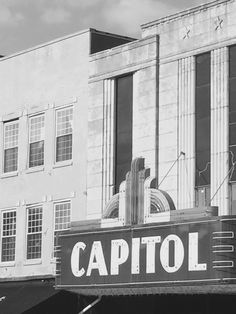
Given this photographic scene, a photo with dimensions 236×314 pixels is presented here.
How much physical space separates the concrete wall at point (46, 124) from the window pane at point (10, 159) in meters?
0.21

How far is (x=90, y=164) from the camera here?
100 ft

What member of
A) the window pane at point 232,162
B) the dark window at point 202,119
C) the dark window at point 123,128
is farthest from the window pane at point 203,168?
the dark window at point 123,128

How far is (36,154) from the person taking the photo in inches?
1291

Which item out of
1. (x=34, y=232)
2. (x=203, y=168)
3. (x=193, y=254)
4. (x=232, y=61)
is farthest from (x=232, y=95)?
(x=34, y=232)

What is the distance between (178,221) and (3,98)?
37.5ft

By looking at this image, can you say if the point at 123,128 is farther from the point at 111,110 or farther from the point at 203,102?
the point at 203,102

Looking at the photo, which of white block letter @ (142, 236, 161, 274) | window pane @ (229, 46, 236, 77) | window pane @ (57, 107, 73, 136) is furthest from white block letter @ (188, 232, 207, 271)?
window pane @ (57, 107, 73, 136)

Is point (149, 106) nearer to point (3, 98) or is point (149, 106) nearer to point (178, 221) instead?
point (178, 221)

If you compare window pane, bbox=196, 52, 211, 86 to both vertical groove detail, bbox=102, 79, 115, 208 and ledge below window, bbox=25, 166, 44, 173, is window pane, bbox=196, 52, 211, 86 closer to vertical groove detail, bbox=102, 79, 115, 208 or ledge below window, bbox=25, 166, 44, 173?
vertical groove detail, bbox=102, 79, 115, 208

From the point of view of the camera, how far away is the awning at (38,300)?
29344 millimetres

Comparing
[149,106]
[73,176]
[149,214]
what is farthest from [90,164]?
[149,214]

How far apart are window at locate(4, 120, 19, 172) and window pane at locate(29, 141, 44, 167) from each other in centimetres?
76

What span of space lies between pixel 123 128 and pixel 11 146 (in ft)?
17.5

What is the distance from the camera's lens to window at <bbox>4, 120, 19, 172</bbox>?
33.6m
